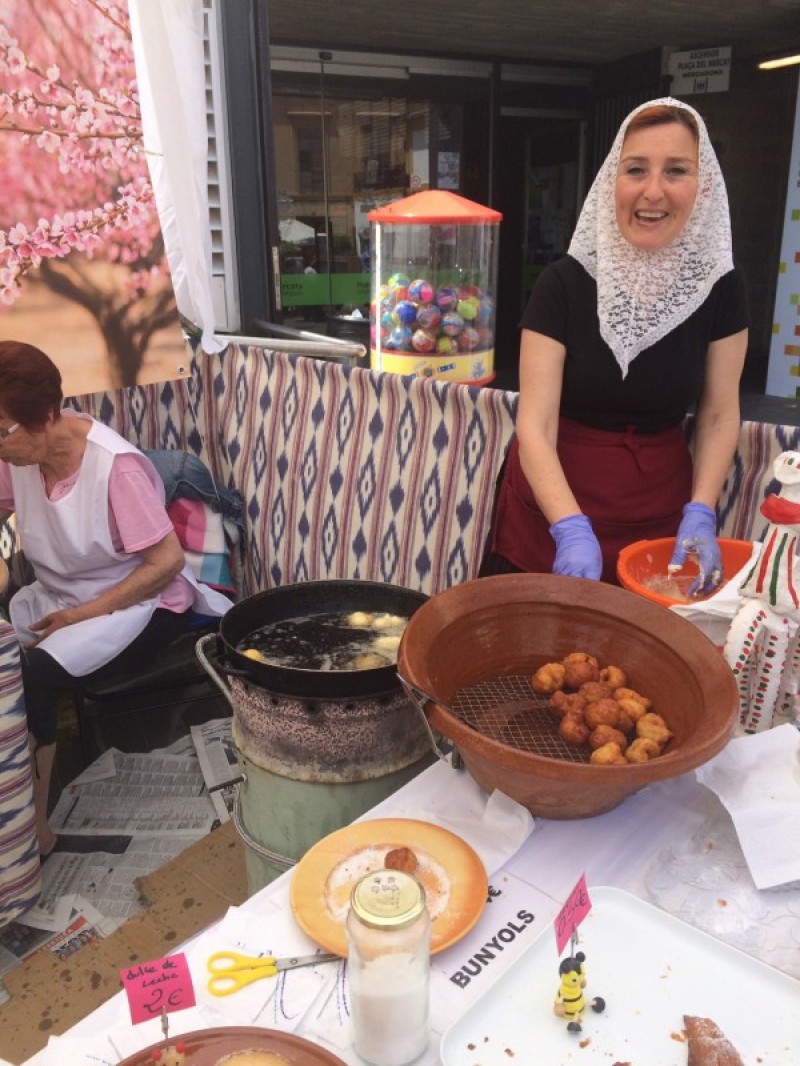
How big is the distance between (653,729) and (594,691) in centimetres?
12

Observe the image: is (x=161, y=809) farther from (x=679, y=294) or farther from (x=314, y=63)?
(x=314, y=63)

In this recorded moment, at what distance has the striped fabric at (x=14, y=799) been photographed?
7.10ft

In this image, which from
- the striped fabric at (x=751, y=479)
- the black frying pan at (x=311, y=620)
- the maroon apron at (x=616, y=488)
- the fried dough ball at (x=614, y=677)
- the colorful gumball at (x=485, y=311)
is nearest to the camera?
the fried dough ball at (x=614, y=677)

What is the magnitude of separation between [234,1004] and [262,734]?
0.77 meters

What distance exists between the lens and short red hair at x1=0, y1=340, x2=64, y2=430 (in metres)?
2.36

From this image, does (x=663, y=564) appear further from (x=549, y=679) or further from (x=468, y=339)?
(x=468, y=339)

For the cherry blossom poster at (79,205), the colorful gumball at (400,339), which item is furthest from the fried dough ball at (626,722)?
the colorful gumball at (400,339)

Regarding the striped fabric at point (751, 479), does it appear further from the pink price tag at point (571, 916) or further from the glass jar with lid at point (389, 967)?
the glass jar with lid at point (389, 967)

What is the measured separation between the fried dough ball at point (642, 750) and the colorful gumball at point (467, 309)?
283cm

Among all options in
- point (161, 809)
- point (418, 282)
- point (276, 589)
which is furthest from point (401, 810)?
point (418, 282)

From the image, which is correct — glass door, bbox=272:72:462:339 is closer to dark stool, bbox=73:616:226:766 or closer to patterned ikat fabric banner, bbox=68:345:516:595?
patterned ikat fabric banner, bbox=68:345:516:595

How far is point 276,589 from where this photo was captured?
208 centimetres

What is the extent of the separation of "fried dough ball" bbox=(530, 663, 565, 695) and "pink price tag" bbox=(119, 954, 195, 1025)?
2.39 feet

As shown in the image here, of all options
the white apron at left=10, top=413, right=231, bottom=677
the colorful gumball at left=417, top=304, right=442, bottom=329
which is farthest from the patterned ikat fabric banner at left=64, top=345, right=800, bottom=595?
the white apron at left=10, top=413, right=231, bottom=677
